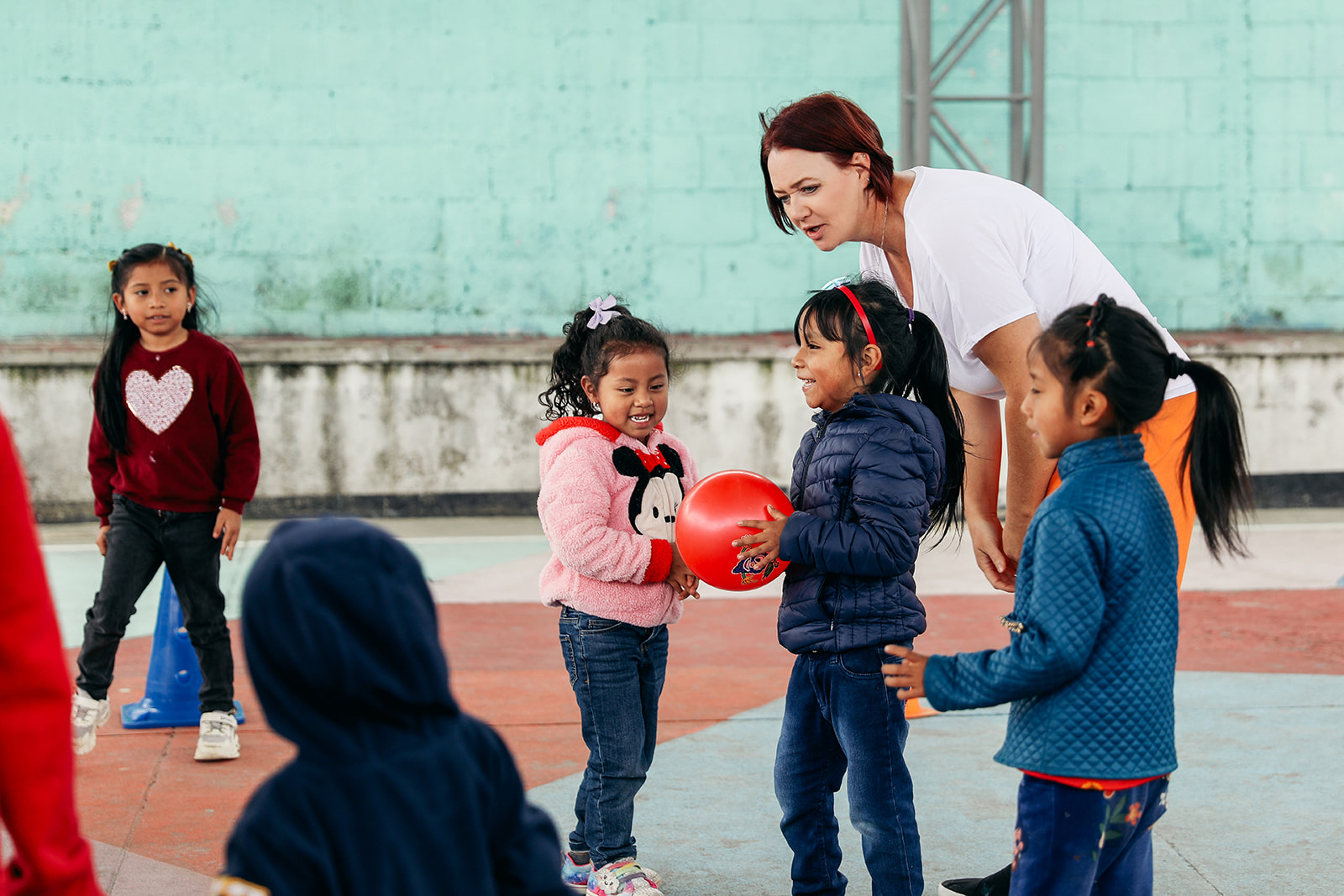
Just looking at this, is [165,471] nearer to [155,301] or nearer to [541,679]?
[155,301]

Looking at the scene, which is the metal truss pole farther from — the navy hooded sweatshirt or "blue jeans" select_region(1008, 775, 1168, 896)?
the navy hooded sweatshirt

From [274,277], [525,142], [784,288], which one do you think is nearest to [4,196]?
[274,277]

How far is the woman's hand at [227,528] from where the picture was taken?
4.07m

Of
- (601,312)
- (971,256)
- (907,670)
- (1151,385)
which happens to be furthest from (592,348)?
(1151,385)

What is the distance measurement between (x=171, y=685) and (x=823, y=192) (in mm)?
2899

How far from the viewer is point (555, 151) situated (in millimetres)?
9633

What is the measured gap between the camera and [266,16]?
934 cm

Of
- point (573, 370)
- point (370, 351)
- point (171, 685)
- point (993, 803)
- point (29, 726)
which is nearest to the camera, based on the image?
point (29, 726)

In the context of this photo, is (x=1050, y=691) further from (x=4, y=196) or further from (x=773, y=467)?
(x=4, y=196)

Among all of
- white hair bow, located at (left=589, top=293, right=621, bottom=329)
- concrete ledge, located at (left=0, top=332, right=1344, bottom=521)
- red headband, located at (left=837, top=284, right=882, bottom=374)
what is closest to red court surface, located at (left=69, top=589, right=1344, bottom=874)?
white hair bow, located at (left=589, top=293, right=621, bottom=329)

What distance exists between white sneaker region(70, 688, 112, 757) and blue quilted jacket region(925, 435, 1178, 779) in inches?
114

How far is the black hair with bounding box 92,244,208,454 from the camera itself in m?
4.06

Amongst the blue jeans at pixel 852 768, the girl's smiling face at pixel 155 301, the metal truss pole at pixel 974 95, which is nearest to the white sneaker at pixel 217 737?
the girl's smiling face at pixel 155 301

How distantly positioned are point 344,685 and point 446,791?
175 mm
